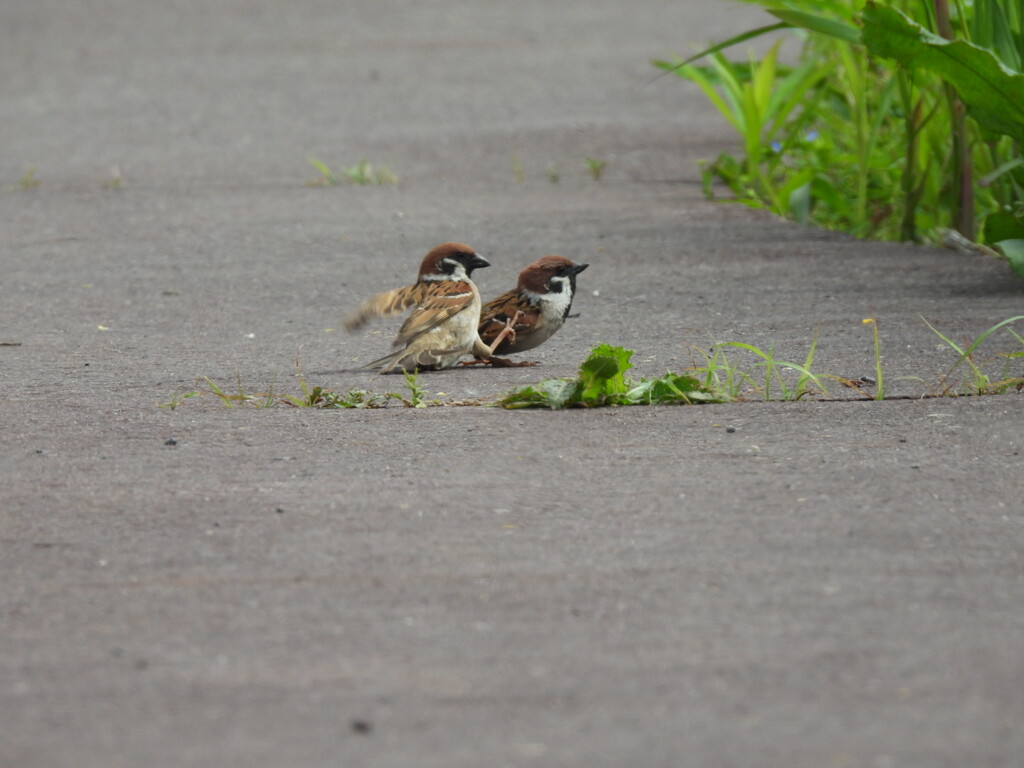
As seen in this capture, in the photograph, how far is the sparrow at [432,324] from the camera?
6168 millimetres

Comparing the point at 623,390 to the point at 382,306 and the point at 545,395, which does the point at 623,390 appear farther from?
the point at 382,306

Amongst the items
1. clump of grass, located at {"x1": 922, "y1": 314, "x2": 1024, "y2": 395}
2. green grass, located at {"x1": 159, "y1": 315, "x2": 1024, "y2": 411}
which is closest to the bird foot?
green grass, located at {"x1": 159, "y1": 315, "x2": 1024, "y2": 411}

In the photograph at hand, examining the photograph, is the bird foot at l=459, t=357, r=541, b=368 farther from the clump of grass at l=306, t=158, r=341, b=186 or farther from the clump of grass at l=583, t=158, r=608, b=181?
the clump of grass at l=583, t=158, r=608, b=181

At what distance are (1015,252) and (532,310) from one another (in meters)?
2.28

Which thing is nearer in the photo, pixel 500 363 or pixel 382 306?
pixel 382 306

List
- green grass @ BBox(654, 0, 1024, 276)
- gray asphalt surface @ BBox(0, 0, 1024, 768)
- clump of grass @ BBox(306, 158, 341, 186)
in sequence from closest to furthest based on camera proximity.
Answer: gray asphalt surface @ BBox(0, 0, 1024, 768)
green grass @ BBox(654, 0, 1024, 276)
clump of grass @ BBox(306, 158, 341, 186)

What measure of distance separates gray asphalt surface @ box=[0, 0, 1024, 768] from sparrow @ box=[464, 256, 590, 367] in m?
0.17

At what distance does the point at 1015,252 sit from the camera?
7.08 metres

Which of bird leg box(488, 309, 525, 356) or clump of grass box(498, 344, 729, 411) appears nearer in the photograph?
clump of grass box(498, 344, 729, 411)

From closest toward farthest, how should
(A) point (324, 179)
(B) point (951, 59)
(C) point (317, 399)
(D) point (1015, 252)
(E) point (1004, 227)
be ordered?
(C) point (317, 399) < (B) point (951, 59) < (D) point (1015, 252) < (E) point (1004, 227) < (A) point (324, 179)

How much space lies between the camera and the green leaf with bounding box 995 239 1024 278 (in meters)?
7.05

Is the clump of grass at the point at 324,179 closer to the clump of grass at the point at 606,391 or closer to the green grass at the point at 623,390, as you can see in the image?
the green grass at the point at 623,390

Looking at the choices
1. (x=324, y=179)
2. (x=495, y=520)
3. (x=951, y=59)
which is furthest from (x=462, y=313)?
(x=324, y=179)

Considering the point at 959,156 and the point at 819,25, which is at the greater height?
the point at 819,25
